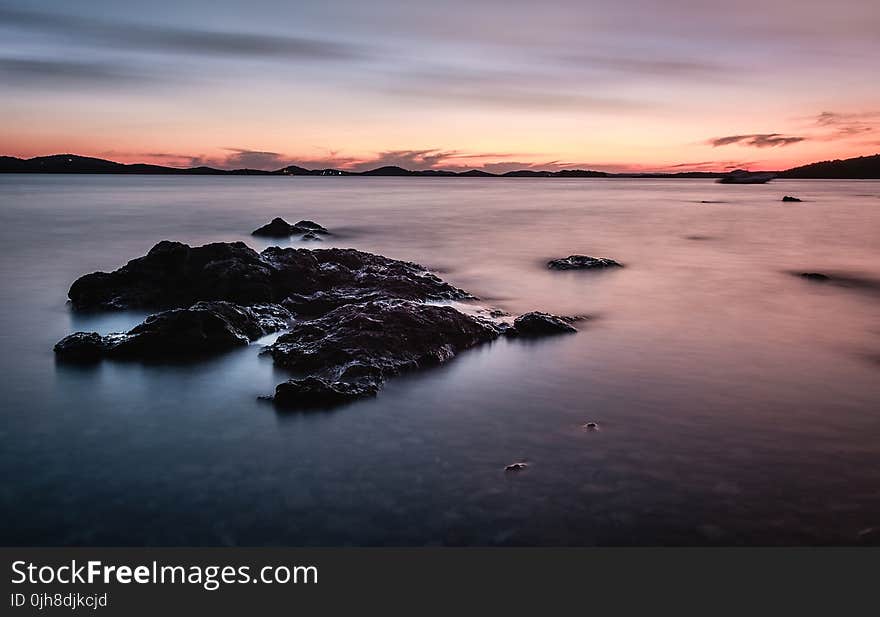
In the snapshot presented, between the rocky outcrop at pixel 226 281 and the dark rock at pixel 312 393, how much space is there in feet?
13.4

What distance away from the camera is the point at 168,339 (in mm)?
7871

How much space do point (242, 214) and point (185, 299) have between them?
1046 inches

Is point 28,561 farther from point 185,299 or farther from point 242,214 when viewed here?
point 242,214

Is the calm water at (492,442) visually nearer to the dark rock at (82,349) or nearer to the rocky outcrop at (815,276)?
the dark rock at (82,349)

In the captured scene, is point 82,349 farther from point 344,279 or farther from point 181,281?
point 344,279

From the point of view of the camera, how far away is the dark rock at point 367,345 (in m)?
6.59

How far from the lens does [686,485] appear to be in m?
4.77

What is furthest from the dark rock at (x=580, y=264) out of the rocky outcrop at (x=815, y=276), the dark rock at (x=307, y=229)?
the dark rock at (x=307, y=229)

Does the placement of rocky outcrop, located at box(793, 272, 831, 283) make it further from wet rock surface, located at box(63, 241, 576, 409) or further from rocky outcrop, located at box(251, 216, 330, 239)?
rocky outcrop, located at box(251, 216, 330, 239)

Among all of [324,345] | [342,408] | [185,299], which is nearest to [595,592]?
[342,408]

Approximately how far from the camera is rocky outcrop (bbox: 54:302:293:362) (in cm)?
777

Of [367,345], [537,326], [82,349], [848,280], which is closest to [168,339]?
[82,349]

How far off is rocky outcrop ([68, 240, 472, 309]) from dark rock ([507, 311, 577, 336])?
2.42 meters

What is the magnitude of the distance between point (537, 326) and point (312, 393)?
3884 mm
